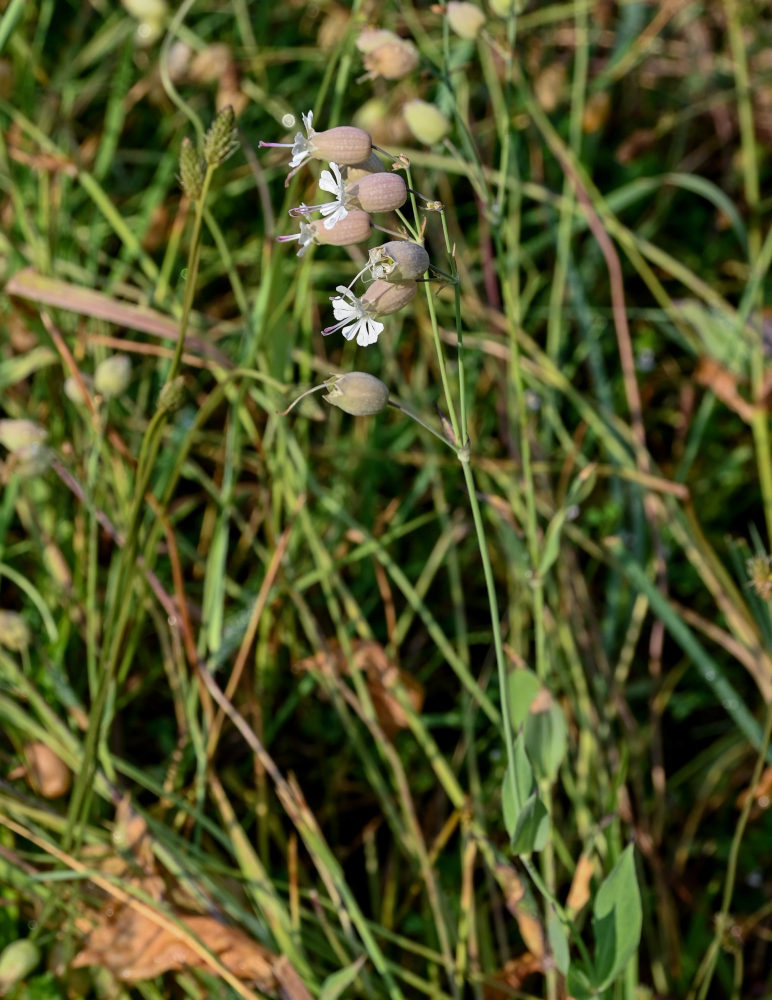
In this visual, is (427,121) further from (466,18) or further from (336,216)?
(336,216)

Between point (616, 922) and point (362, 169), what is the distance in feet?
2.14

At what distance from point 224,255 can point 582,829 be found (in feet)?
2.54

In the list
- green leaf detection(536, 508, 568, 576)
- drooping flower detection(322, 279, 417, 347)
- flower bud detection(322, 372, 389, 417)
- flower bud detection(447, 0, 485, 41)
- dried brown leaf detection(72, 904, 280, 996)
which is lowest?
dried brown leaf detection(72, 904, 280, 996)

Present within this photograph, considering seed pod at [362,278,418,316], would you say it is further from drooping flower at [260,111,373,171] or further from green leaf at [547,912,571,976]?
green leaf at [547,912,571,976]

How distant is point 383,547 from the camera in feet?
4.36

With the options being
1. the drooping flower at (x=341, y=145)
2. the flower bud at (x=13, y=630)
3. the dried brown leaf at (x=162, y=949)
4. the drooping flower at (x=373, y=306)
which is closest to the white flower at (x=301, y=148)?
the drooping flower at (x=341, y=145)

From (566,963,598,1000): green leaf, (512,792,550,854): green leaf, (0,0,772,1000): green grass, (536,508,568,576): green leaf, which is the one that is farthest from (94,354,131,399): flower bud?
(566,963,598,1000): green leaf

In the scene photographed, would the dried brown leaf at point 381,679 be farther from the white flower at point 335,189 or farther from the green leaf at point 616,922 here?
the white flower at point 335,189

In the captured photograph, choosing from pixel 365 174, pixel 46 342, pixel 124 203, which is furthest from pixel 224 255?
pixel 124 203

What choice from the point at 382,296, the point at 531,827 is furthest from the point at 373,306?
the point at 531,827

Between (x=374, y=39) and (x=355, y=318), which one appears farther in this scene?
(x=374, y=39)

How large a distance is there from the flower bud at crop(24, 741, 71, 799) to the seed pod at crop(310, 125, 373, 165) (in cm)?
73

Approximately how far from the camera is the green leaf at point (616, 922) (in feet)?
2.76

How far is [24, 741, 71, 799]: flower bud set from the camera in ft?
3.69
